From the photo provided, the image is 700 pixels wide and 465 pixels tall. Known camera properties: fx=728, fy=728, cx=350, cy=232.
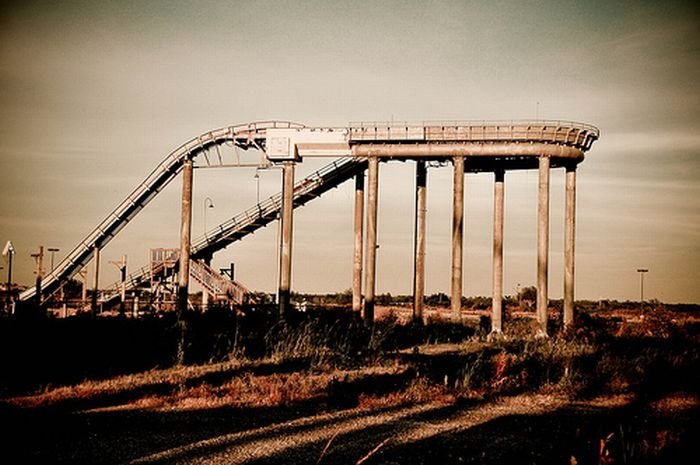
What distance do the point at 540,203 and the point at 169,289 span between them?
23.2 metres

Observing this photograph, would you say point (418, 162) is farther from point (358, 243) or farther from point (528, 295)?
point (528, 295)

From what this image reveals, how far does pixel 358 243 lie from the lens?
3675cm

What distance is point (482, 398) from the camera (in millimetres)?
17578

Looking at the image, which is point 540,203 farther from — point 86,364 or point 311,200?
point 86,364

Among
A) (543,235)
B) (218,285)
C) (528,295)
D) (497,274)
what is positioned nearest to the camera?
(543,235)

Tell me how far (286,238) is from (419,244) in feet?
22.5

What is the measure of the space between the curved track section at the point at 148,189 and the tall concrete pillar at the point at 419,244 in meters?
6.88

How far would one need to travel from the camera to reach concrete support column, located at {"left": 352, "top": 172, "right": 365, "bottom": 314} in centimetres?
3622

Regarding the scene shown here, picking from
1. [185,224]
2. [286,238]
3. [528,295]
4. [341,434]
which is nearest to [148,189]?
[185,224]

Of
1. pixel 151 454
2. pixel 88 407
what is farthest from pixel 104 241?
pixel 151 454

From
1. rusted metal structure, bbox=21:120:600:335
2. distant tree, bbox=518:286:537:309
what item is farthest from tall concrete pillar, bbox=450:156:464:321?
distant tree, bbox=518:286:537:309

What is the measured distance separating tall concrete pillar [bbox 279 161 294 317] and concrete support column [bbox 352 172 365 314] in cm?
329

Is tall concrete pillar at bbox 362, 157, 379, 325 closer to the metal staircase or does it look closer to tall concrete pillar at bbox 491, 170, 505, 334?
tall concrete pillar at bbox 491, 170, 505, 334

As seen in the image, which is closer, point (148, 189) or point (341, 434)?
point (341, 434)
